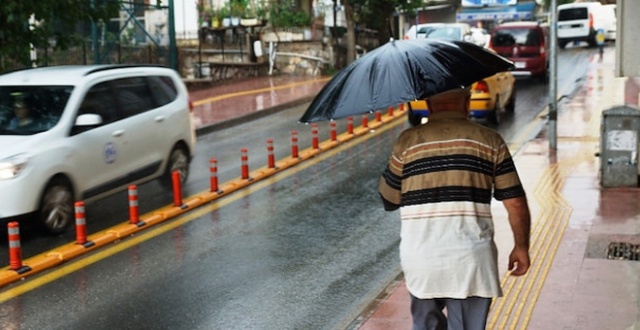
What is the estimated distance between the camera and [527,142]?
17.0 metres

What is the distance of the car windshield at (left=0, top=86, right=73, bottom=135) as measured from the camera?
35.1 ft

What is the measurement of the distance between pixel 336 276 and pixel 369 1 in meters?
→ 25.5

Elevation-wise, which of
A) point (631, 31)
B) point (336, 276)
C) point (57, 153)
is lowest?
point (336, 276)

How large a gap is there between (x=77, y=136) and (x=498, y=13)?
153ft

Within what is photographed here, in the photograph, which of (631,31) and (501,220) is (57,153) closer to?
(501,220)

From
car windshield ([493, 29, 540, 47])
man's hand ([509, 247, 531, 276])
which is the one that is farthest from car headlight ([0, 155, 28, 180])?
car windshield ([493, 29, 540, 47])

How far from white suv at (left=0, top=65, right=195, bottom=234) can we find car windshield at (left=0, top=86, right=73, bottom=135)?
0.04 feet

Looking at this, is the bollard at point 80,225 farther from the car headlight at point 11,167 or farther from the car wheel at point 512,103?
the car wheel at point 512,103

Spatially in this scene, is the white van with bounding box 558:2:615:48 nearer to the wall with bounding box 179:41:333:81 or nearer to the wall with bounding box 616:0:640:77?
the wall with bounding box 179:41:333:81

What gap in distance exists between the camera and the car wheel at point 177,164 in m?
13.1

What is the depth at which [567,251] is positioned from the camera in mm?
9094

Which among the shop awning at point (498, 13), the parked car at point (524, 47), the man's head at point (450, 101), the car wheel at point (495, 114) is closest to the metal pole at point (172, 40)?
the parked car at point (524, 47)

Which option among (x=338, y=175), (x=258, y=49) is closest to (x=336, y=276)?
(x=338, y=175)

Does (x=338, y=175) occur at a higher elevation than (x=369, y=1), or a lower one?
lower
